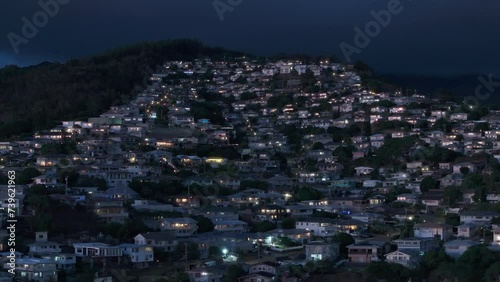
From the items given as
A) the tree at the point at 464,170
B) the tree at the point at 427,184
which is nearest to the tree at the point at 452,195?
the tree at the point at 427,184

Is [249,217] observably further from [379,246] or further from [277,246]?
[379,246]

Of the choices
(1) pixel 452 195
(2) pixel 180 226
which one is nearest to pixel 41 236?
(2) pixel 180 226

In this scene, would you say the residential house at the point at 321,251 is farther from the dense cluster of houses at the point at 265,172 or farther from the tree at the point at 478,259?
the tree at the point at 478,259

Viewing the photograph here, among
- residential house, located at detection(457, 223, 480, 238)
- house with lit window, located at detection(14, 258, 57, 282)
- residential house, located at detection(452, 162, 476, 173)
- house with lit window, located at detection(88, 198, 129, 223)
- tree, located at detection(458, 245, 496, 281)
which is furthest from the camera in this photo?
residential house, located at detection(452, 162, 476, 173)

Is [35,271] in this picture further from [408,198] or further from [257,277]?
[408,198]

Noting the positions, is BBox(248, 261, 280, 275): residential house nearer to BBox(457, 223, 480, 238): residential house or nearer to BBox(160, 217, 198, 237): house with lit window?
BBox(160, 217, 198, 237): house with lit window

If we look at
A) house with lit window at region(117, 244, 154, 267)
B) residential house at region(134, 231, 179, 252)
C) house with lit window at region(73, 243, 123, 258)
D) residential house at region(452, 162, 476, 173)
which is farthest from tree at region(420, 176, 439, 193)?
house with lit window at region(73, 243, 123, 258)
